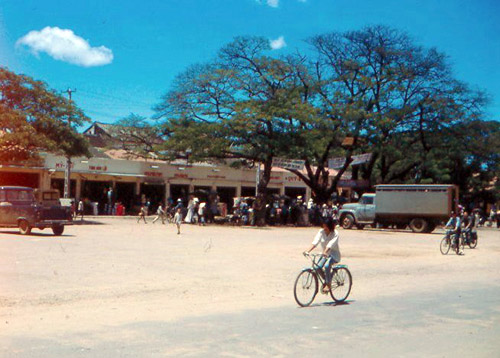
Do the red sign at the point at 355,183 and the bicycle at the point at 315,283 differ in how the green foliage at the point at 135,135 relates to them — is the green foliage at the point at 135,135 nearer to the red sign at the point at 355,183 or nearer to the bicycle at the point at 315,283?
A: the red sign at the point at 355,183

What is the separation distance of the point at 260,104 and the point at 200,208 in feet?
23.3

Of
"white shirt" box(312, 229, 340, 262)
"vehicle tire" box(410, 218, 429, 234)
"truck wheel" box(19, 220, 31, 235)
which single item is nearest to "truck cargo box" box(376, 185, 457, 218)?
"vehicle tire" box(410, 218, 429, 234)

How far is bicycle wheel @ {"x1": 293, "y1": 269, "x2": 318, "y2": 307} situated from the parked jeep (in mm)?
15701

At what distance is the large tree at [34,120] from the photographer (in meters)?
30.6

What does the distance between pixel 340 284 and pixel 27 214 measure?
1638 centimetres

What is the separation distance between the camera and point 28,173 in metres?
42.4

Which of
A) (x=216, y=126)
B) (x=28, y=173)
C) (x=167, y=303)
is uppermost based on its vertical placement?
(x=216, y=126)

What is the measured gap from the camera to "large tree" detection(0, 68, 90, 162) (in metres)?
30.6

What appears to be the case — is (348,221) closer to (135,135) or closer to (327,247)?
(135,135)

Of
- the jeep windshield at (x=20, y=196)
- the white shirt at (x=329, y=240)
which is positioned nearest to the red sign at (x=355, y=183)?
the jeep windshield at (x=20, y=196)

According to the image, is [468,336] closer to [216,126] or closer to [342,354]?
[342,354]

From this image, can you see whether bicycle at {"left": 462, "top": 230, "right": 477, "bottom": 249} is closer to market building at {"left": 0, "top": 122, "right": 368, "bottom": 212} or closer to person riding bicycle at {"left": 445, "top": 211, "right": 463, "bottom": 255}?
person riding bicycle at {"left": 445, "top": 211, "right": 463, "bottom": 255}

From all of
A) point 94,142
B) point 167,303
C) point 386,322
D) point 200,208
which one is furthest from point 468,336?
point 94,142

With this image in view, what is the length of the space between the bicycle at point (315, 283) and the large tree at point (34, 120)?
75.8 feet
